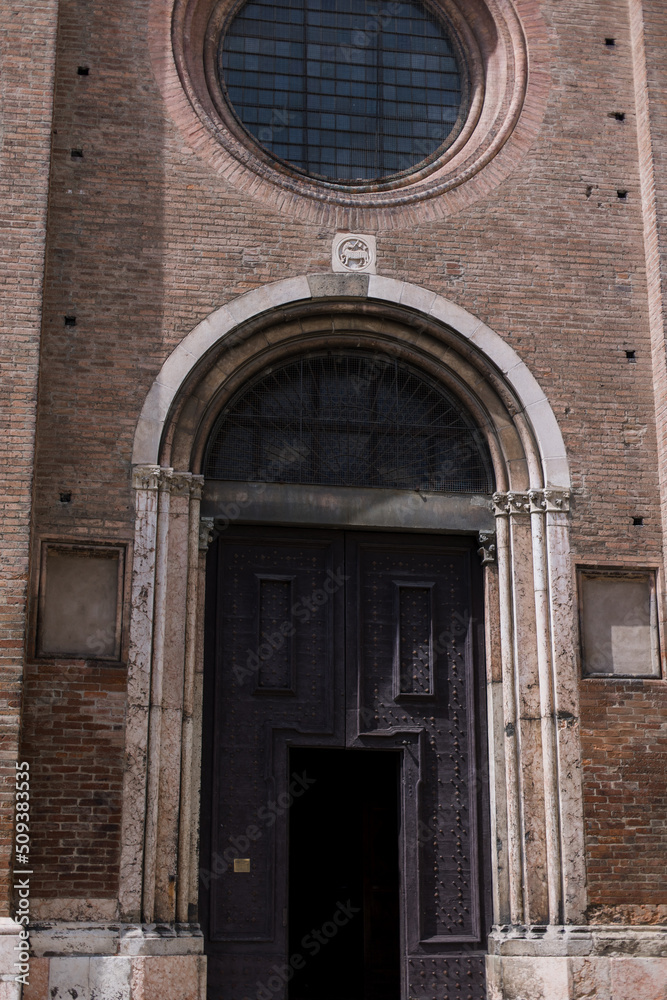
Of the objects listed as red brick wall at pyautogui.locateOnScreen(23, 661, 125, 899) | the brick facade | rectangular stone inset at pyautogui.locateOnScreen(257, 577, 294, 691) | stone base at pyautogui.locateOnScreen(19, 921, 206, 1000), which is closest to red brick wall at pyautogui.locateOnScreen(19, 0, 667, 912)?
the brick facade

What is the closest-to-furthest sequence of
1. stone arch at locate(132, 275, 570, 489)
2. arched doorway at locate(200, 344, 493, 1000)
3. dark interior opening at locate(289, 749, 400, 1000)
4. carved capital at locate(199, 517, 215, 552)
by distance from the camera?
arched doorway at locate(200, 344, 493, 1000) < carved capital at locate(199, 517, 215, 552) < stone arch at locate(132, 275, 570, 489) < dark interior opening at locate(289, 749, 400, 1000)

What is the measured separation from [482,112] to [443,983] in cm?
725

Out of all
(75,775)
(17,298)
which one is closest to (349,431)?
(17,298)

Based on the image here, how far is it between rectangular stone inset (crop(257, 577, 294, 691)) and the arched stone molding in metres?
0.54

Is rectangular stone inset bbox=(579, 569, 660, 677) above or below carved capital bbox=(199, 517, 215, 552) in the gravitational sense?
below

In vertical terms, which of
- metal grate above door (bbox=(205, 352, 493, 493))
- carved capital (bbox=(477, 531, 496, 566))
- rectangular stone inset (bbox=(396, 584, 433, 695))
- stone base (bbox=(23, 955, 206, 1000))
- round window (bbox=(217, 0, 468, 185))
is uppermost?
round window (bbox=(217, 0, 468, 185))

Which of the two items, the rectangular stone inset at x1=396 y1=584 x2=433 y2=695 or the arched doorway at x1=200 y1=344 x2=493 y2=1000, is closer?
the arched doorway at x1=200 y1=344 x2=493 y2=1000

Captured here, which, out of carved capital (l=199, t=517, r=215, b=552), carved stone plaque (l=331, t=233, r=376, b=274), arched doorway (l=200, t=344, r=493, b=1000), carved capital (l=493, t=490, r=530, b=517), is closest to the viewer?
arched doorway (l=200, t=344, r=493, b=1000)

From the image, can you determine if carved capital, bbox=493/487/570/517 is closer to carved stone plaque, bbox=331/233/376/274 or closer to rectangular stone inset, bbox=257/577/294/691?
rectangular stone inset, bbox=257/577/294/691

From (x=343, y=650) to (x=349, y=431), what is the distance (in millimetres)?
1769

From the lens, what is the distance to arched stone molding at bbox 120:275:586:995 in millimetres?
8570

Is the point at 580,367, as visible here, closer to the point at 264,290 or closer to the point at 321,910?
the point at 264,290

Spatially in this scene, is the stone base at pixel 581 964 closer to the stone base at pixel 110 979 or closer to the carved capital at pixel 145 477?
the stone base at pixel 110 979

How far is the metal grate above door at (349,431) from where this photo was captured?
9609mm
